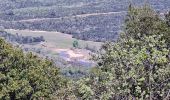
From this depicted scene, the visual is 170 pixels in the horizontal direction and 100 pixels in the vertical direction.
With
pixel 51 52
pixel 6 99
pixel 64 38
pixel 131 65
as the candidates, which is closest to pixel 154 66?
pixel 131 65

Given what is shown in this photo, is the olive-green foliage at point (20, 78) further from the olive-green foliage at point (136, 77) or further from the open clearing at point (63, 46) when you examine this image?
the open clearing at point (63, 46)

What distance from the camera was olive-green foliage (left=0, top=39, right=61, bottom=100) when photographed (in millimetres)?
46594

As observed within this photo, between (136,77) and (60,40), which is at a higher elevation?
(136,77)

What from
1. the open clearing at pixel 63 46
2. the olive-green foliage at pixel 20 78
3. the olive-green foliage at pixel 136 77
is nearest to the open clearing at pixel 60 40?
the open clearing at pixel 63 46

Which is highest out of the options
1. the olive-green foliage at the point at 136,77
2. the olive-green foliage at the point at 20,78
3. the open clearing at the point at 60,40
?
the olive-green foliage at the point at 136,77

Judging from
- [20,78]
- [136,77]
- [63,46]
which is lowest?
[63,46]

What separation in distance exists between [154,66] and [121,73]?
4.69 ft

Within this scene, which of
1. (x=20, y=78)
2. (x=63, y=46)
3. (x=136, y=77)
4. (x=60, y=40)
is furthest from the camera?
(x=60, y=40)

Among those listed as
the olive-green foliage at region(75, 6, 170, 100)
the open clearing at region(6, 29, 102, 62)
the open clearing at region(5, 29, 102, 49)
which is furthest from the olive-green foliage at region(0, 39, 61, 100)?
the open clearing at region(5, 29, 102, 49)

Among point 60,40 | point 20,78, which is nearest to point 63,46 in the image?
point 60,40

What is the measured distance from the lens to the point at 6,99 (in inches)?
1796

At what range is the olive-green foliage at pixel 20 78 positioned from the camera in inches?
1834

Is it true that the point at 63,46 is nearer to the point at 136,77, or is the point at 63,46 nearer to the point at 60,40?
the point at 60,40

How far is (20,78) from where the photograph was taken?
4791cm
